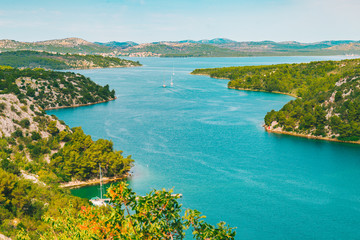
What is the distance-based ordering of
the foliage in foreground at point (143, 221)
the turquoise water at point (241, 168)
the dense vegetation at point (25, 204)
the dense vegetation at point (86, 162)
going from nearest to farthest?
the foliage in foreground at point (143, 221)
the dense vegetation at point (25, 204)
the turquoise water at point (241, 168)
the dense vegetation at point (86, 162)

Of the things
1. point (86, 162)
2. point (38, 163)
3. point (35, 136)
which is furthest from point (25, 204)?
point (35, 136)

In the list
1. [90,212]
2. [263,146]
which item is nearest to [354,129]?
[263,146]

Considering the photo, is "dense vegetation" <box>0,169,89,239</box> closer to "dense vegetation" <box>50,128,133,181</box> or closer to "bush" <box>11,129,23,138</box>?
"dense vegetation" <box>50,128,133,181</box>

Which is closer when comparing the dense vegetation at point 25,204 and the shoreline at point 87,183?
the dense vegetation at point 25,204

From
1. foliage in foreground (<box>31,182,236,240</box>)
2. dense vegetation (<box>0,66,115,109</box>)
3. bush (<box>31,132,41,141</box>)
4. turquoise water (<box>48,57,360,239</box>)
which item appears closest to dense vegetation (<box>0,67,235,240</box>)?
foliage in foreground (<box>31,182,236,240</box>)

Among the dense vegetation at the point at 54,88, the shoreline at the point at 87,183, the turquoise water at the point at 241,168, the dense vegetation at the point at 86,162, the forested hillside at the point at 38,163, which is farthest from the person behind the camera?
the dense vegetation at the point at 54,88

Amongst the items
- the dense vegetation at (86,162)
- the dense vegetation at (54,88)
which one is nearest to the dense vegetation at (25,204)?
the dense vegetation at (86,162)

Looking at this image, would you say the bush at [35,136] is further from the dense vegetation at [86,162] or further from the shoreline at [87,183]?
the shoreline at [87,183]

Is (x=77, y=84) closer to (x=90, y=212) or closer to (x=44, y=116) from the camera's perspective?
(x=44, y=116)

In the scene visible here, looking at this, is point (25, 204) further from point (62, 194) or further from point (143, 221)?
point (143, 221)
